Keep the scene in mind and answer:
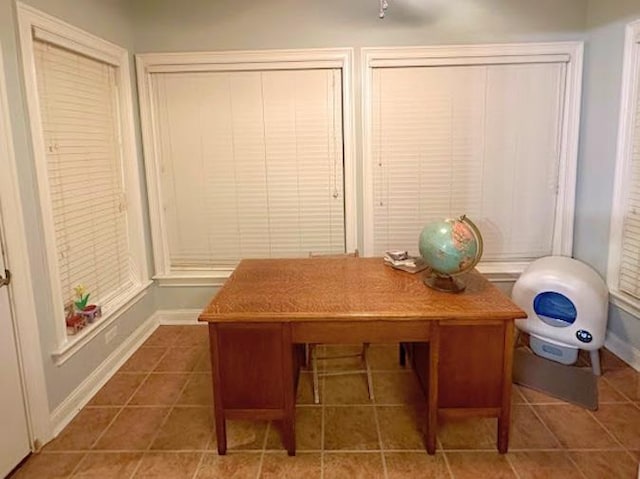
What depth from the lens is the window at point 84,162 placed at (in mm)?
2504

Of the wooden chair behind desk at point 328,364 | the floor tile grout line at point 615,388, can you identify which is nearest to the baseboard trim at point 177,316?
the wooden chair behind desk at point 328,364

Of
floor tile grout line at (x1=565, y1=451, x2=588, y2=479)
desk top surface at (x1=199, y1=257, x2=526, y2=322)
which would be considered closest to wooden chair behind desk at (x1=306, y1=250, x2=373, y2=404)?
desk top surface at (x1=199, y1=257, x2=526, y2=322)

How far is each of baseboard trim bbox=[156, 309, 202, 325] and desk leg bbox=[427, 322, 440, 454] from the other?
234 cm

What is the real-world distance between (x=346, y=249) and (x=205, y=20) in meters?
2.05

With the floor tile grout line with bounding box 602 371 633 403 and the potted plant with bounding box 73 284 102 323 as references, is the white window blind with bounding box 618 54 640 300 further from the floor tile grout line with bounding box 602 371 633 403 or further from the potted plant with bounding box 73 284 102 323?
the potted plant with bounding box 73 284 102 323

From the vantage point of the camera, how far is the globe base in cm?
233

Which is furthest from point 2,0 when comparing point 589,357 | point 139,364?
point 589,357

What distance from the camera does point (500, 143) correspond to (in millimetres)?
3654

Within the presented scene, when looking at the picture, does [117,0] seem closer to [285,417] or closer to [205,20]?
[205,20]

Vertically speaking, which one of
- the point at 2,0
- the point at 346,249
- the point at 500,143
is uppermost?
the point at 2,0

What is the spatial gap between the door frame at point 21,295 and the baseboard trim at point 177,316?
1.56 metres

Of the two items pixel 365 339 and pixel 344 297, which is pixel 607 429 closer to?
pixel 365 339

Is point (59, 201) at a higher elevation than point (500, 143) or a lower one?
lower

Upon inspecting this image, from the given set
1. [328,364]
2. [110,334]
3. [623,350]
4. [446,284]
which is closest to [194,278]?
[110,334]
